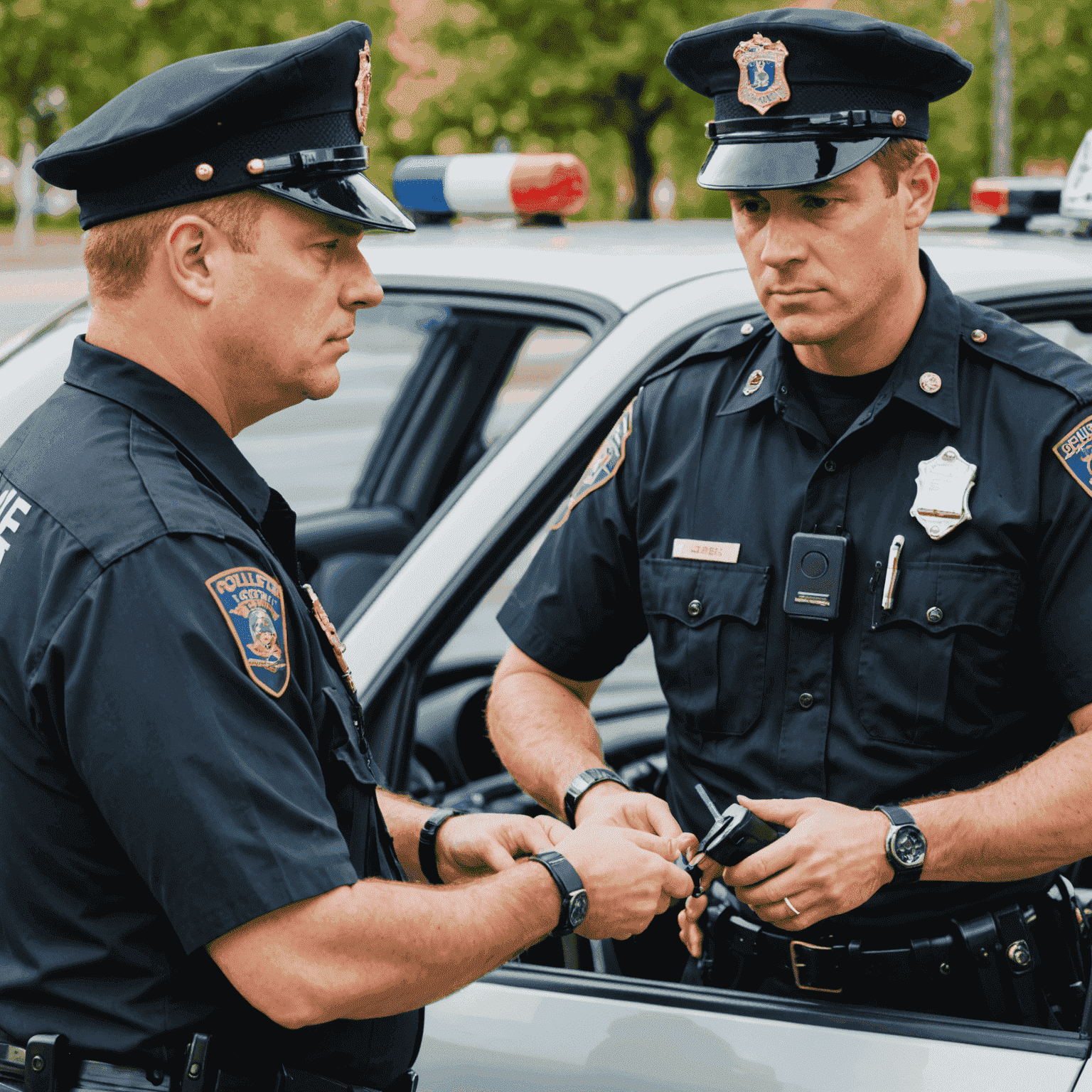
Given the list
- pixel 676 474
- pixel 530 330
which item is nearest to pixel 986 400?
pixel 676 474

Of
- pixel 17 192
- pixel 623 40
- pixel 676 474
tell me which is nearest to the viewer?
pixel 676 474

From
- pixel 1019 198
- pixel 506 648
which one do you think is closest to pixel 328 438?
pixel 506 648

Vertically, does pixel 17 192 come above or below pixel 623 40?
below

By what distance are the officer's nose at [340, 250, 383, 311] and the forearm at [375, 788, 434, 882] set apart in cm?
63

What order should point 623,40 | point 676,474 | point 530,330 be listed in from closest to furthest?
point 676,474 < point 530,330 < point 623,40

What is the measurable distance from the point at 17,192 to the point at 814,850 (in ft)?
109

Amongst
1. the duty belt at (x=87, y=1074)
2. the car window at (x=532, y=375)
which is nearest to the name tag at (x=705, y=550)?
the duty belt at (x=87, y=1074)

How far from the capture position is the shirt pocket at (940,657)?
6.27 ft

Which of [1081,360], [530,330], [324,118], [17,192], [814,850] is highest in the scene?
[324,118]

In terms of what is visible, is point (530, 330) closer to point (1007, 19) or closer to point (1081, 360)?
point (1081, 360)

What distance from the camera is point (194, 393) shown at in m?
1.49

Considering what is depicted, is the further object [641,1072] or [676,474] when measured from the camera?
[676,474]

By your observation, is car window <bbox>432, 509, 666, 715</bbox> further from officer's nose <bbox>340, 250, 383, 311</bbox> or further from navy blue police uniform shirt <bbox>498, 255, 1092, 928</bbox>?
officer's nose <bbox>340, 250, 383, 311</bbox>

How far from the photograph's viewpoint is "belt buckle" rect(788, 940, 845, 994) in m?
2.00
